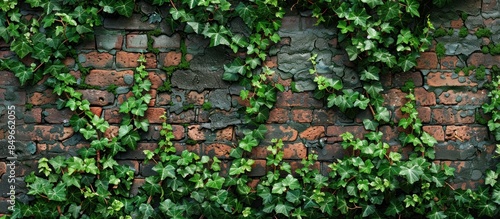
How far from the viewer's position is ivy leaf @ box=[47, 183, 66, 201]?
2770mm

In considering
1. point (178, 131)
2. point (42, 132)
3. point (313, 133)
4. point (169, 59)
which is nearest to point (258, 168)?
point (313, 133)

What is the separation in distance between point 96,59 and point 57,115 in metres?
0.33

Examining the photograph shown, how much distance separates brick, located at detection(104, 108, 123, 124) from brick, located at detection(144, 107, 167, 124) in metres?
0.13

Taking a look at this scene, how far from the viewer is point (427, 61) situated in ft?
9.37

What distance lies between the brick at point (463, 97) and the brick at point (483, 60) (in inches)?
5.3

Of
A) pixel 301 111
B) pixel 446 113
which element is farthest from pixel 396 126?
pixel 301 111

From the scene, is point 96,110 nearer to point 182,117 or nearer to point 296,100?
point 182,117

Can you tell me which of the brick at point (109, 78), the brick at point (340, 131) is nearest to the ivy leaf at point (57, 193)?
the brick at point (109, 78)

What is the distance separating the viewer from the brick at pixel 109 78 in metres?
2.82

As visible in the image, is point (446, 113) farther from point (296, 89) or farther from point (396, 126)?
point (296, 89)

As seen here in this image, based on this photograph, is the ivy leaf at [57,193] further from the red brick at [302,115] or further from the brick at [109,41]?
the red brick at [302,115]

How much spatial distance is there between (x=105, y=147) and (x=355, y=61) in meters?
1.29

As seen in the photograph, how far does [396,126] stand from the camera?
114 inches

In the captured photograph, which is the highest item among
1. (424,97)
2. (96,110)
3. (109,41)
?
(109,41)
